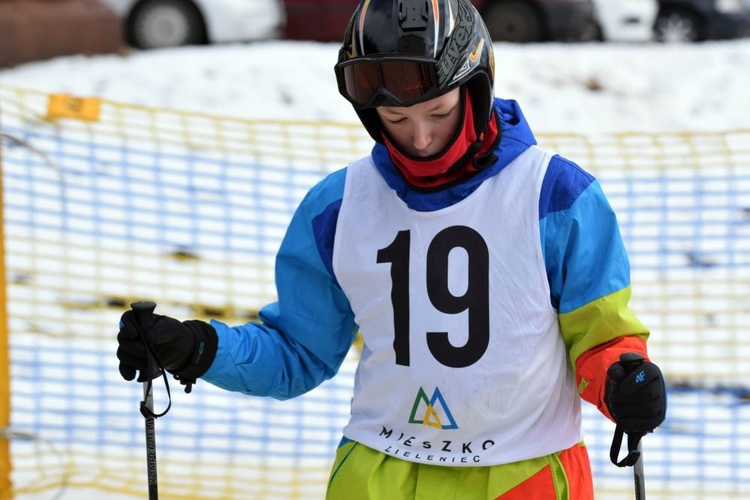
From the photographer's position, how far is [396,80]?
8.50 feet

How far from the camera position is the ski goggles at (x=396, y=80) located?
257 centimetres

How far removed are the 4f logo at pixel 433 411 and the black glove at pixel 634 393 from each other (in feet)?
1.25

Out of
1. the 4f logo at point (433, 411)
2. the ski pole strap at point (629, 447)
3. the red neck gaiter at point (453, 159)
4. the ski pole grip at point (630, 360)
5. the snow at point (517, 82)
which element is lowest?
the ski pole strap at point (629, 447)

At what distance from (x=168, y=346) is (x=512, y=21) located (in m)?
11.0

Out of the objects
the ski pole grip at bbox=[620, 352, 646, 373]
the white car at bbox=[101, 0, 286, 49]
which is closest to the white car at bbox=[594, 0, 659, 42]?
the white car at bbox=[101, 0, 286, 49]

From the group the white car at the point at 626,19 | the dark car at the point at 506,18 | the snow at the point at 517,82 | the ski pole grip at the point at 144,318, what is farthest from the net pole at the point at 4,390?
the white car at the point at 626,19

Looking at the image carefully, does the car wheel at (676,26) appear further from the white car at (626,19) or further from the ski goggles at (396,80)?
the ski goggles at (396,80)

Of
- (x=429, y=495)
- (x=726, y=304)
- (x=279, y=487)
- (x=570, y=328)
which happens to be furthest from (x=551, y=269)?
(x=726, y=304)

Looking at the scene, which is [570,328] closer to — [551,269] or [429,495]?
[551,269]

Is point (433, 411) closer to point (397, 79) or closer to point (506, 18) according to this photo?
point (397, 79)

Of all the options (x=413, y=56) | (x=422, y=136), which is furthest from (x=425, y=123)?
(x=413, y=56)

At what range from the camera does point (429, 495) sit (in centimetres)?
270

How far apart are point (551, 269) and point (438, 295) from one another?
0.85 feet

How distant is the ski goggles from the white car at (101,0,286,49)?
9.78m
